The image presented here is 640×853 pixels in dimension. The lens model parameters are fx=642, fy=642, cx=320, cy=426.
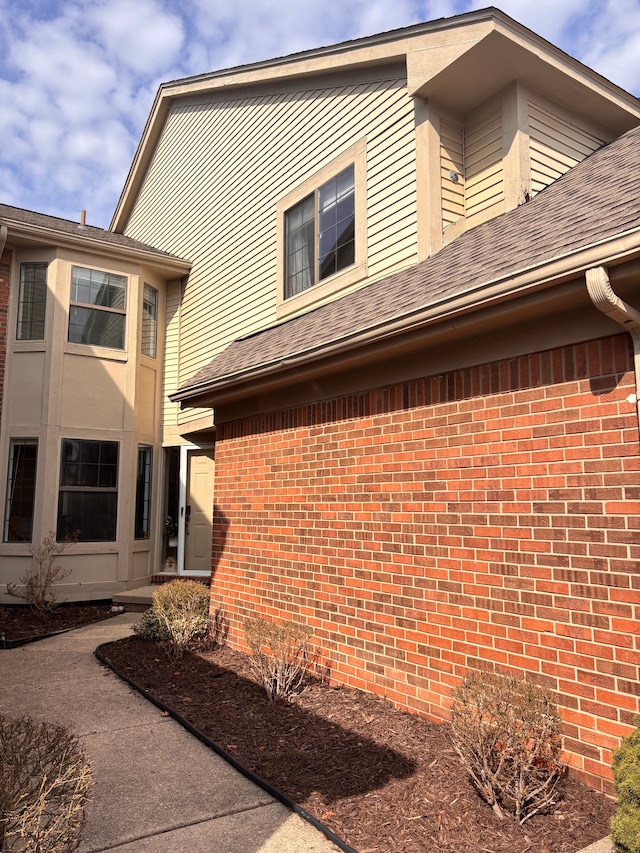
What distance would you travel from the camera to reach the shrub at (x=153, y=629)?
25.7 ft

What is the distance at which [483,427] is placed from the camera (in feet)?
14.9

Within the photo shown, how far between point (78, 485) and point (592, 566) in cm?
977

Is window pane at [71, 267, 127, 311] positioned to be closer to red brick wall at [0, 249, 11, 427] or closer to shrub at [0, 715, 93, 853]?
red brick wall at [0, 249, 11, 427]

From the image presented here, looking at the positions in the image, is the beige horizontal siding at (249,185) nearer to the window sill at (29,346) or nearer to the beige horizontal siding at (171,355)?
the beige horizontal siding at (171,355)

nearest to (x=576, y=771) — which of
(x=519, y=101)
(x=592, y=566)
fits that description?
(x=592, y=566)

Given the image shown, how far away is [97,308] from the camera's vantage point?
477 inches

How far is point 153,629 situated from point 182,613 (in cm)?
56

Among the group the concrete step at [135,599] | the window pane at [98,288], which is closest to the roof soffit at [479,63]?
the window pane at [98,288]

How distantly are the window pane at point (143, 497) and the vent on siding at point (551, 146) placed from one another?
8.66 meters

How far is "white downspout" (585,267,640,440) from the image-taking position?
3.41 m

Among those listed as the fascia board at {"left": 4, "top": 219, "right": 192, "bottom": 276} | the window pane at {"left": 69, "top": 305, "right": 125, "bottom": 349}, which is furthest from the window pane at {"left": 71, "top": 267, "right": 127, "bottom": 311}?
the fascia board at {"left": 4, "top": 219, "right": 192, "bottom": 276}

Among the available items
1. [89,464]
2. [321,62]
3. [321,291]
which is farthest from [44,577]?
[321,62]

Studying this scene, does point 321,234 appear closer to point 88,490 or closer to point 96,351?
point 96,351

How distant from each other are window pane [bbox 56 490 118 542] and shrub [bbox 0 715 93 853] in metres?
9.00
